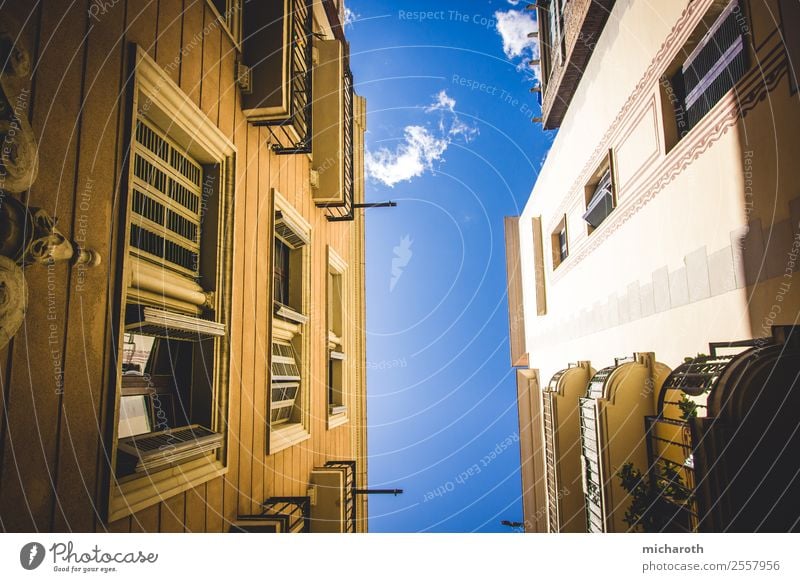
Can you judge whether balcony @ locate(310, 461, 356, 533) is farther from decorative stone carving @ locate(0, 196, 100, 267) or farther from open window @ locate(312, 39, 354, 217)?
decorative stone carving @ locate(0, 196, 100, 267)

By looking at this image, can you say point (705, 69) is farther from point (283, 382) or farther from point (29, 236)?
point (283, 382)

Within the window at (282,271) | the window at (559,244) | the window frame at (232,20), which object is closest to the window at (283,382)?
the window at (282,271)

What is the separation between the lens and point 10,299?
2.91m

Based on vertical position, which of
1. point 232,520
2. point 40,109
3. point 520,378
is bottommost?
point 232,520

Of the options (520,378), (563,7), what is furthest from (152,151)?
(563,7)

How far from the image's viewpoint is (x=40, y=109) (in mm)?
3350

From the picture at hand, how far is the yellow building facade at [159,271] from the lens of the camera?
3227 mm

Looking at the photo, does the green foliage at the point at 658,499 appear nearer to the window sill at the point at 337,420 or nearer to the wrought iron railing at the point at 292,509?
the wrought iron railing at the point at 292,509

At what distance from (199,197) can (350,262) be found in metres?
8.91

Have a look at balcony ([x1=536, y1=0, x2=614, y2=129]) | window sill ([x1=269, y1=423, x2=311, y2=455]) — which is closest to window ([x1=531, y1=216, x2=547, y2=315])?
balcony ([x1=536, y1=0, x2=614, y2=129])

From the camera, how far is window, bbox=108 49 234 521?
176 inches

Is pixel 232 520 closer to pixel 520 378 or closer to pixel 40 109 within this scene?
pixel 40 109

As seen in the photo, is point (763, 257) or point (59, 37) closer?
point (59, 37)

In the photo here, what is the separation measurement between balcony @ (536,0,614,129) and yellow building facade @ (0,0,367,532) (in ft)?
19.5
